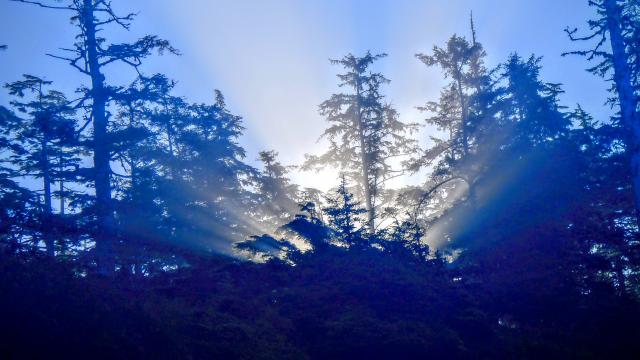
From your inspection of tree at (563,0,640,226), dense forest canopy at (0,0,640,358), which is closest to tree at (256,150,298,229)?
dense forest canopy at (0,0,640,358)

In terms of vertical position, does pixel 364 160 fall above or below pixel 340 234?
above

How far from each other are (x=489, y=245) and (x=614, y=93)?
36.1ft

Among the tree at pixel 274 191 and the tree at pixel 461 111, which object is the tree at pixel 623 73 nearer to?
the tree at pixel 461 111

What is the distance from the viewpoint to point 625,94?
16.2m

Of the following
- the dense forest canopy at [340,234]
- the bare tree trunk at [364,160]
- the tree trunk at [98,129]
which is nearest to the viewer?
the dense forest canopy at [340,234]

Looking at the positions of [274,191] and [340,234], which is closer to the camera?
[340,234]

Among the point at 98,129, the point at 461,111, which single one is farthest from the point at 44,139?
the point at 461,111

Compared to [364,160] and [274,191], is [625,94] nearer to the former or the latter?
[364,160]

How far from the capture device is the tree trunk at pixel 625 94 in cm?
1584

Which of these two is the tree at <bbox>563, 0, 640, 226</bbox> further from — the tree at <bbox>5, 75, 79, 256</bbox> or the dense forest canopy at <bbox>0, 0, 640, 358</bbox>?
the tree at <bbox>5, 75, 79, 256</bbox>


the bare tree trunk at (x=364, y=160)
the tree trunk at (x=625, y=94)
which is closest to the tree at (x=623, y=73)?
the tree trunk at (x=625, y=94)

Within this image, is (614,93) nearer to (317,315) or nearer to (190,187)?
(317,315)

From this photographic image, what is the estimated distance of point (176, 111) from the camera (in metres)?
30.1

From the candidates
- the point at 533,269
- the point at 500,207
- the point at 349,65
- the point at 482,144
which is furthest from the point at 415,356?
the point at 349,65
